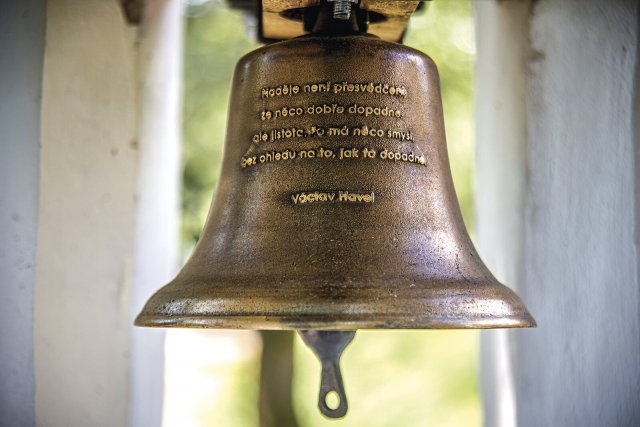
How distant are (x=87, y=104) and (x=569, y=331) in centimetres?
111

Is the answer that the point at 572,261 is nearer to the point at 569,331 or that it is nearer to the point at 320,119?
the point at 569,331

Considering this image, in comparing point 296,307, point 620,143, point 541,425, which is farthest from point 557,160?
point 296,307

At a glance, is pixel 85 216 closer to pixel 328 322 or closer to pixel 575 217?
pixel 328 322

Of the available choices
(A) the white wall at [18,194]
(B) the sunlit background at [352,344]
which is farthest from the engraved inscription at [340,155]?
(B) the sunlit background at [352,344]

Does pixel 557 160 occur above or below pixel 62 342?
above

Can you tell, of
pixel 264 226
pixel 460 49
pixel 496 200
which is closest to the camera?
pixel 264 226

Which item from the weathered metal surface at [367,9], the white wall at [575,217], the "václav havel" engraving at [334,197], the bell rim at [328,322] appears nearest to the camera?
the bell rim at [328,322]

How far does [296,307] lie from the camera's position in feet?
3.21

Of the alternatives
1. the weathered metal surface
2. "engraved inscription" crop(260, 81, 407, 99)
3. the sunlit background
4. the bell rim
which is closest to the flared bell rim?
the bell rim

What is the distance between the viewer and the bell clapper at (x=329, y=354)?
140 centimetres

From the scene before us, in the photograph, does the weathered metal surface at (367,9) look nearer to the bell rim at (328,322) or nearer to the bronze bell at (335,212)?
the bronze bell at (335,212)

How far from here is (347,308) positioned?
970mm

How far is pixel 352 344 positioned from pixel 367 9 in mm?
2701

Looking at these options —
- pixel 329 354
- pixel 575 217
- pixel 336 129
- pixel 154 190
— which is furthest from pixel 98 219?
pixel 575 217
